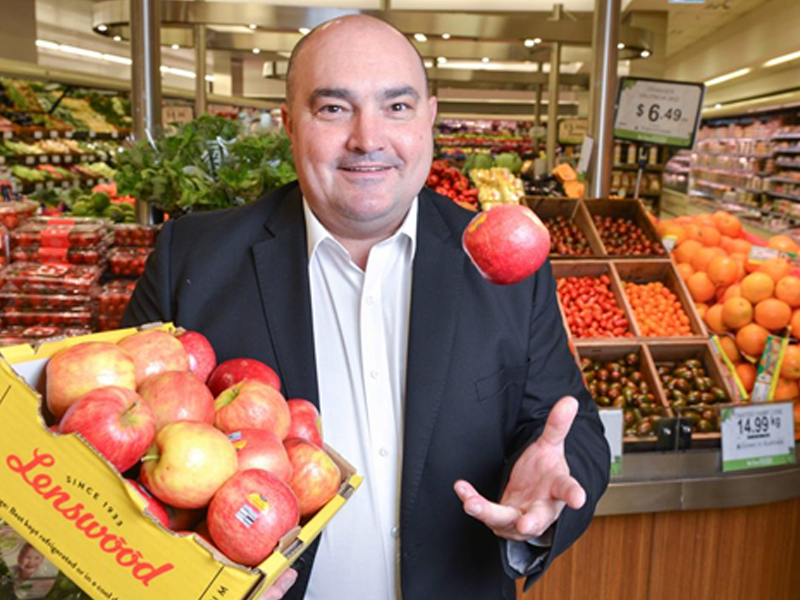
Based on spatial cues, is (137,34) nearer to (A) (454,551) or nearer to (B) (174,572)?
(A) (454,551)

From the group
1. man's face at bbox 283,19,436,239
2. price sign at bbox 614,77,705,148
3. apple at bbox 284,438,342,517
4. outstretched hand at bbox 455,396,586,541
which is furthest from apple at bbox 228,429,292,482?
price sign at bbox 614,77,705,148

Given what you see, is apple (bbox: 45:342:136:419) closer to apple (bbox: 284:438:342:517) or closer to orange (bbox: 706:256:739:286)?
apple (bbox: 284:438:342:517)

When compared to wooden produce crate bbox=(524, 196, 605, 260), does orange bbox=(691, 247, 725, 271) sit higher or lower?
lower

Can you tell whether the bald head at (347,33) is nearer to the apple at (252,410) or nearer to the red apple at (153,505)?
the apple at (252,410)

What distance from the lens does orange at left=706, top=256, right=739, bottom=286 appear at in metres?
3.56

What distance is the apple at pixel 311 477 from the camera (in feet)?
3.66

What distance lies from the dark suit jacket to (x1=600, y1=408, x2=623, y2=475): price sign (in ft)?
2.94

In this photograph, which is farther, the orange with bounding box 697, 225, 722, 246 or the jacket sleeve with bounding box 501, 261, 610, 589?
the orange with bounding box 697, 225, 722, 246

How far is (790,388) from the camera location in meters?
3.13

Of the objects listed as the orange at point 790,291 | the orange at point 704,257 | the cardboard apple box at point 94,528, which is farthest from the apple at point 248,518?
the orange at point 704,257

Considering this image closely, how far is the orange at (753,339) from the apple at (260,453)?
8.84 ft

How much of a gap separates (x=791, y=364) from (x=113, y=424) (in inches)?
110

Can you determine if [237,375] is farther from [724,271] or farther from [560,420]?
[724,271]

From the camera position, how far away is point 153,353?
3.98 feet
